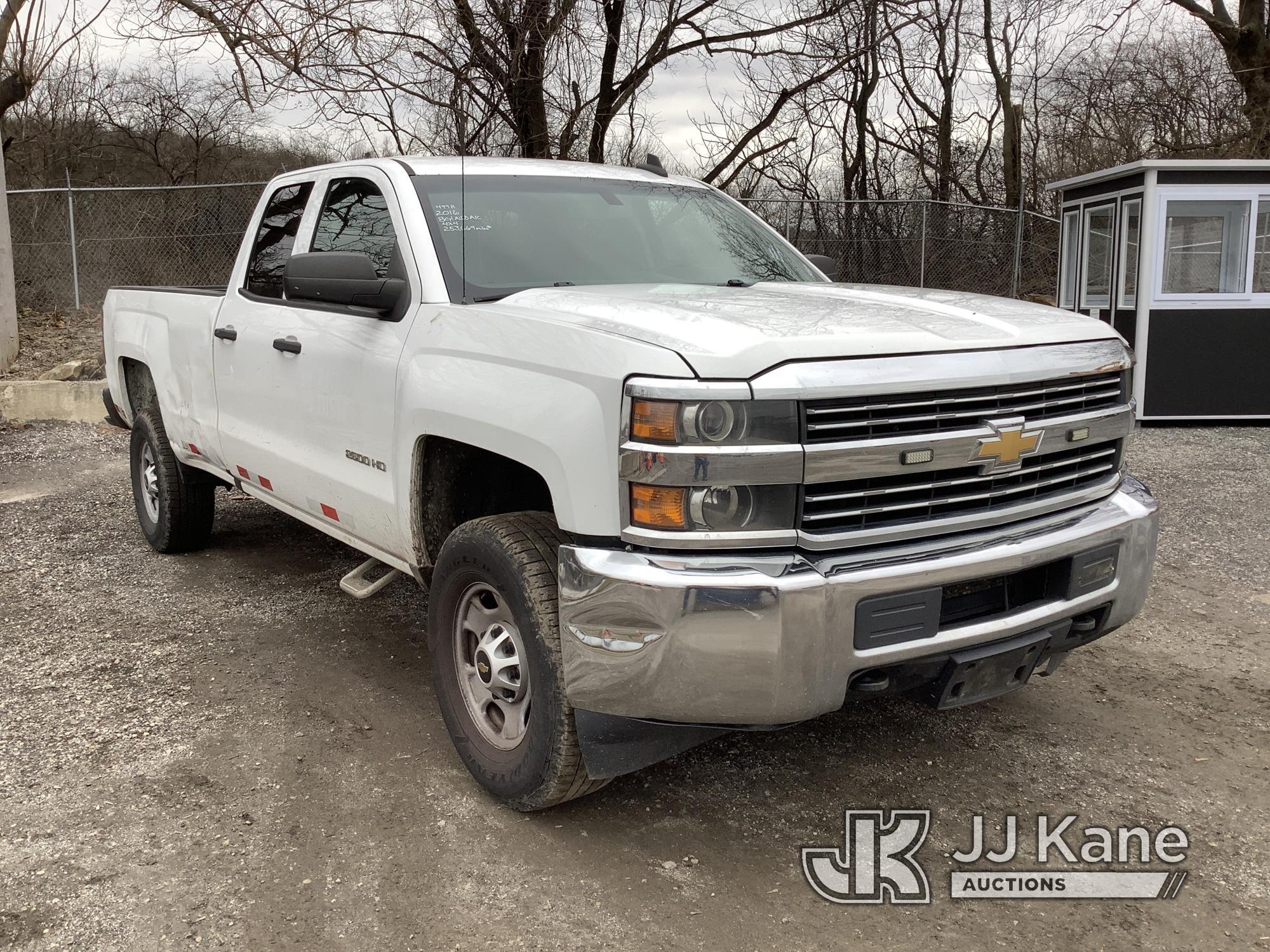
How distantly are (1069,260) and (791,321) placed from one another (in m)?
10.8

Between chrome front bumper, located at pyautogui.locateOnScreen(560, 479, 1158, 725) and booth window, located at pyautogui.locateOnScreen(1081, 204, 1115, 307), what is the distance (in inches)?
390

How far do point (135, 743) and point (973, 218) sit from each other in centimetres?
1383

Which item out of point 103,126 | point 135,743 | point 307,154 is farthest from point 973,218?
point 103,126

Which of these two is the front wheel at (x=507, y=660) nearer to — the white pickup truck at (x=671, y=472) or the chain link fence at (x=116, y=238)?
the white pickup truck at (x=671, y=472)

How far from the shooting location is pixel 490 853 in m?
3.04

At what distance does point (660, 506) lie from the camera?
261cm

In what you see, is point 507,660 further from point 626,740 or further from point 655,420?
point 655,420

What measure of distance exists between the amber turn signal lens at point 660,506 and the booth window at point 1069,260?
1109 centimetres

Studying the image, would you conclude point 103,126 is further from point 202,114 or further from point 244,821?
point 244,821

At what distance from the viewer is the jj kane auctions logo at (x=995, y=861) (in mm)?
2873

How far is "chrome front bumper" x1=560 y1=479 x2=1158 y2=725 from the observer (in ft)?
8.39

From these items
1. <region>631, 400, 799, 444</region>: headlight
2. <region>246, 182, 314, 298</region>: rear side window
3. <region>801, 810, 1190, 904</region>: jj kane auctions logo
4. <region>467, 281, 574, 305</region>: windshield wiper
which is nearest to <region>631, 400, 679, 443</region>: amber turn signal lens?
<region>631, 400, 799, 444</region>: headlight

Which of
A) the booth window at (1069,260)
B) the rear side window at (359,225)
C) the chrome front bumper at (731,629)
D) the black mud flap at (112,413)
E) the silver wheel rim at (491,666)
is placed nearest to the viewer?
the chrome front bumper at (731,629)

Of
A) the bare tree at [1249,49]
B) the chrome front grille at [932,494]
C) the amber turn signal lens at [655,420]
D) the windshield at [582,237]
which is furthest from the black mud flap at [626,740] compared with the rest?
the bare tree at [1249,49]
